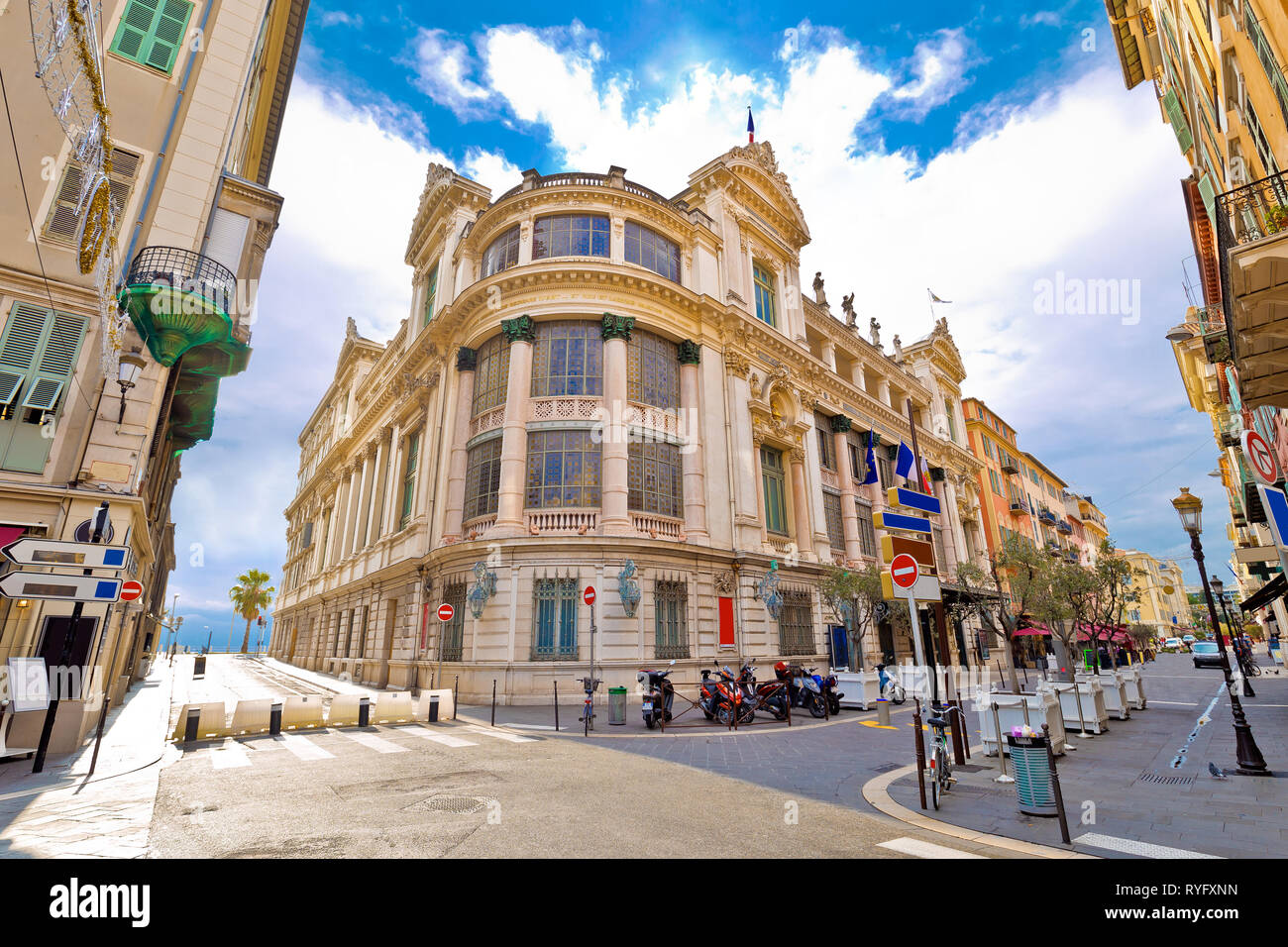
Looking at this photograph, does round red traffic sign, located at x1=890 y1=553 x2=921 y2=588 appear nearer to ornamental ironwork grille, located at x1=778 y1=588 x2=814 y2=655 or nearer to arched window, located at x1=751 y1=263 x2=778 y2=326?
ornamental ironwork grille, located at x1=778 y1=588 x2=814 y2=655

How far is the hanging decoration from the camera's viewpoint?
5625mm

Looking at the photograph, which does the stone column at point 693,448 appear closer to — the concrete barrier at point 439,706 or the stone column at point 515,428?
the stone column at point 515,428

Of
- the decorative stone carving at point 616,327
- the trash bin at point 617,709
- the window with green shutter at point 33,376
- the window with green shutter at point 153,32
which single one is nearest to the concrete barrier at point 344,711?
the trash bin at point 617,709

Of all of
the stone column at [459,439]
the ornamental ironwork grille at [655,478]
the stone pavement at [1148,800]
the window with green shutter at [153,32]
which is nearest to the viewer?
the stone pavement at [1148,800]

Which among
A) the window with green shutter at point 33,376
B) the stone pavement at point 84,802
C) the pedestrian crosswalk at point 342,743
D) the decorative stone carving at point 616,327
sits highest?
the decorative stone carving at point 616,327

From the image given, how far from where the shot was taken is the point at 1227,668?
32.5 feet

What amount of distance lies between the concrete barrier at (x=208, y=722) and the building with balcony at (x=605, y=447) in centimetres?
803

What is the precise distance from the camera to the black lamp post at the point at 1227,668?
8016 millimetres

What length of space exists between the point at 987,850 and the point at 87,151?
1622 centimetres

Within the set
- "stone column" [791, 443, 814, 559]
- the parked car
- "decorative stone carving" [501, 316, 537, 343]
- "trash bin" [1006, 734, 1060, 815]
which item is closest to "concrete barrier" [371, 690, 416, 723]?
"decorative stone carving" [501, 316, 537, 343]

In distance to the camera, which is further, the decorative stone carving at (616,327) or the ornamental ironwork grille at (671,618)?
the decorative stone carving at (616,327)

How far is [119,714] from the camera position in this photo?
1545cm
